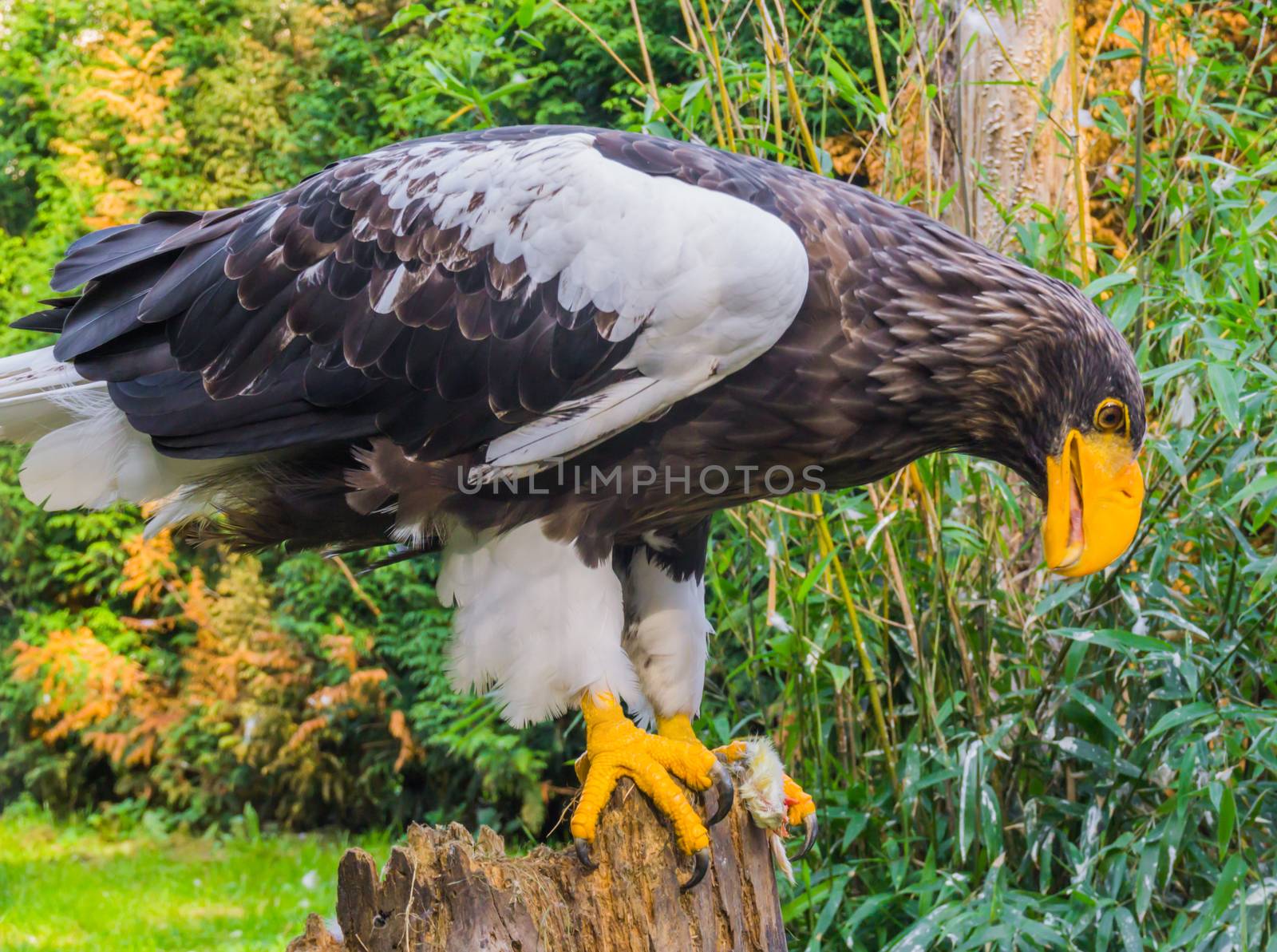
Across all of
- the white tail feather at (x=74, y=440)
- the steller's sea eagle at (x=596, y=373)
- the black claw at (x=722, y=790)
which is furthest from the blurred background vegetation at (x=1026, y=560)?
the white tail feather at (x=74, y=440)

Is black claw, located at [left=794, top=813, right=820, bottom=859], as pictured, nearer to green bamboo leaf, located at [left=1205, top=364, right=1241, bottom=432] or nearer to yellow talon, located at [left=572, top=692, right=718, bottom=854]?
yellow talon, located at [left=572, top=692, right=718, bottom=854]

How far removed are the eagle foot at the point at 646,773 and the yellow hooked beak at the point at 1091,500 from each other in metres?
0.72

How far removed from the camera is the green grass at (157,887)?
196 inches

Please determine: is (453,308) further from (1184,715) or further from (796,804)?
(1184,715)

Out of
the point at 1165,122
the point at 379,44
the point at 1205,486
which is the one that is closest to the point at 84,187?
the point at 379,44

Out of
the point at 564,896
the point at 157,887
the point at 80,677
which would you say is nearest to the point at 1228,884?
the point at 564,896

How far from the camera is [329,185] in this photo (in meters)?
2.39

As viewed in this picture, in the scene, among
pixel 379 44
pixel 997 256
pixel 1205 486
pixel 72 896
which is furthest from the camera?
pixel 379 44

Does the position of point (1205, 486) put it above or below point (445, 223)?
below

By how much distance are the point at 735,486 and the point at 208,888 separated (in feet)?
13.9

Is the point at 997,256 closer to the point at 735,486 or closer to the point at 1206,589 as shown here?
the point at 735,486

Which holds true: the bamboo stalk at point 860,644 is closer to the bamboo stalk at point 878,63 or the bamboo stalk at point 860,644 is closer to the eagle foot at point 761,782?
the eagle foot at point 761,782

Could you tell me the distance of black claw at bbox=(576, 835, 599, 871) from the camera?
211 cm

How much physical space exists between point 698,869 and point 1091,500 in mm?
928
